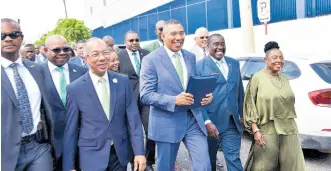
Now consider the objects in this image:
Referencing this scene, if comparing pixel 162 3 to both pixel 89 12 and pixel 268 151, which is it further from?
pixel 89 12

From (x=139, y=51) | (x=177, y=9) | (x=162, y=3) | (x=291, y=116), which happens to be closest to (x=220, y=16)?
(x=177, y=9)

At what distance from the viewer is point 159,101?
364 centimetres

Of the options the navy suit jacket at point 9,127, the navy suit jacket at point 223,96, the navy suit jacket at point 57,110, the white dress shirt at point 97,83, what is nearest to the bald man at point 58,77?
the navy suit jacket at point 57,110

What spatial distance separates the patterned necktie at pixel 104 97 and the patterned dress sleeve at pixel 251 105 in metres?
1.72

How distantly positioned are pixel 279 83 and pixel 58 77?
2372 millimetres

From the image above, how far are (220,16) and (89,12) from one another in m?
51.3

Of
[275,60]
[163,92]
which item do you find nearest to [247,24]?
[275,60]

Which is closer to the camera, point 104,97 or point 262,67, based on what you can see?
point 104,97

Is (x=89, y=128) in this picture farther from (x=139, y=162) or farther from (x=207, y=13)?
(x=207, y=13)

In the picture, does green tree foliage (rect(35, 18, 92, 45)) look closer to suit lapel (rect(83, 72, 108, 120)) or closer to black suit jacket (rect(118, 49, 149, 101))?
black suit jacket (rect(118, 49, 149, 101))

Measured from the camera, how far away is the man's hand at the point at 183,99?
11.6 feet

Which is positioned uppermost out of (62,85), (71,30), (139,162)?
(71,30)

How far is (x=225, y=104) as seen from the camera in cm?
457

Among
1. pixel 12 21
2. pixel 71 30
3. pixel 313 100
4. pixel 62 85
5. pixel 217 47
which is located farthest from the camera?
pixel 71 30
